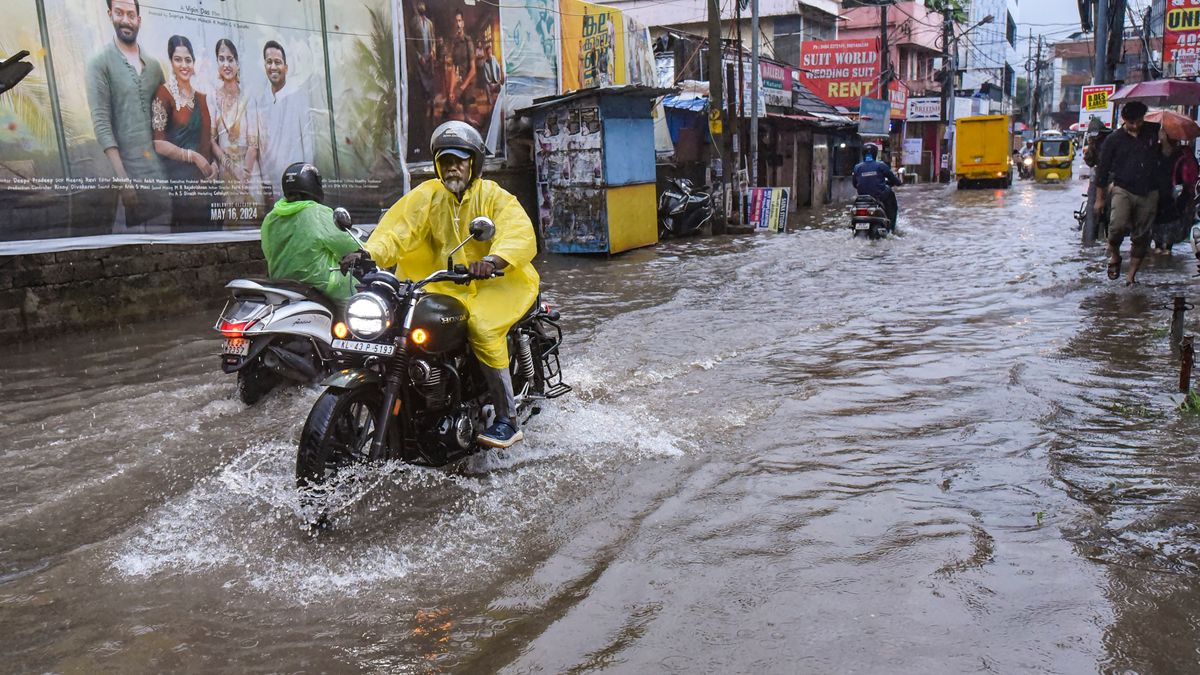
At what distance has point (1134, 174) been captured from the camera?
9.59 metres

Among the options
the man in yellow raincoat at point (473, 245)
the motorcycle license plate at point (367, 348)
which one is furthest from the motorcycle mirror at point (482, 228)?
the motorcycle license plate at point (367, 348)

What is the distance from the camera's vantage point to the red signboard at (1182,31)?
19.2 m

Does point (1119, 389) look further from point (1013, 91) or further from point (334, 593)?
point (1013, 91)

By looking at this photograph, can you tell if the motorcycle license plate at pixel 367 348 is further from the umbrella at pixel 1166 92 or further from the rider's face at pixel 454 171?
the umbrella at pixel 1166 92

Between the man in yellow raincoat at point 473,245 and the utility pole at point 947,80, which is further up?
the utility pole at point 947,80

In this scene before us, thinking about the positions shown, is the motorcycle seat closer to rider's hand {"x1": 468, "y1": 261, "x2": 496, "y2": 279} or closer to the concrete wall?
rider's hand {"x1": 468, "y1": 261, "x2": 496, "y2": 279}

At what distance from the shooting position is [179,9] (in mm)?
9555

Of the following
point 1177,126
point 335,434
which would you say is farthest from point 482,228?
point 1177,126

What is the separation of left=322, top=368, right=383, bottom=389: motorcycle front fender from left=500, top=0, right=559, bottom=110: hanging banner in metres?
12.5

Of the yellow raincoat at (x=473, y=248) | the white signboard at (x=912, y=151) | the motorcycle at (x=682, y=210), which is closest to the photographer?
the yellow raincoat at (x=473, y=248)

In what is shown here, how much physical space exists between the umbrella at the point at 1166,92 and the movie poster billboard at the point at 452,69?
1038 centimetres

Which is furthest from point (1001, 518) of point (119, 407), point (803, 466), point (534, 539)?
point (119, 407)

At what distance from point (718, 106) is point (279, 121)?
372 inches

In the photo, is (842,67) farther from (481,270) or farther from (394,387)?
(394,387)
